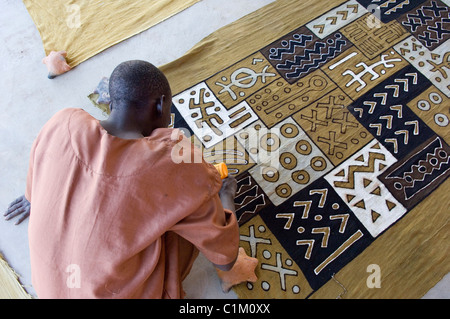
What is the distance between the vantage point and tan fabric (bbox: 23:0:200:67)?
1.57 meters

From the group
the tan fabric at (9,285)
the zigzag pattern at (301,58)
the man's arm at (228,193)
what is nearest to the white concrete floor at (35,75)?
the tan fabric at (9,285)

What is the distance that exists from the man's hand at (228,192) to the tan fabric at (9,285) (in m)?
0.68

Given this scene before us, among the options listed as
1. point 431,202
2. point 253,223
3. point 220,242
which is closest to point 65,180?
point 220,242

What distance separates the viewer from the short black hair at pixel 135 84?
0.85m

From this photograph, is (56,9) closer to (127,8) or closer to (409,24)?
(127,8)

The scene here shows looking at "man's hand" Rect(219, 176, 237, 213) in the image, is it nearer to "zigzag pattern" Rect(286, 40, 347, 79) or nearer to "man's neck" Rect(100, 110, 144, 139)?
"man's neck" Rect(100, 110, 144, 139)

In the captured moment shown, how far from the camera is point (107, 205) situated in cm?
73

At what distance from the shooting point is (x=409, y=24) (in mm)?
1578

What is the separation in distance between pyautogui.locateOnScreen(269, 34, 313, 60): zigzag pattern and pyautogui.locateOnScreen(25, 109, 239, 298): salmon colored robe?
84 cm

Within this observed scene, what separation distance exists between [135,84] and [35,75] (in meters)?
0.91

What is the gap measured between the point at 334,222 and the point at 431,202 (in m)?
0.35
